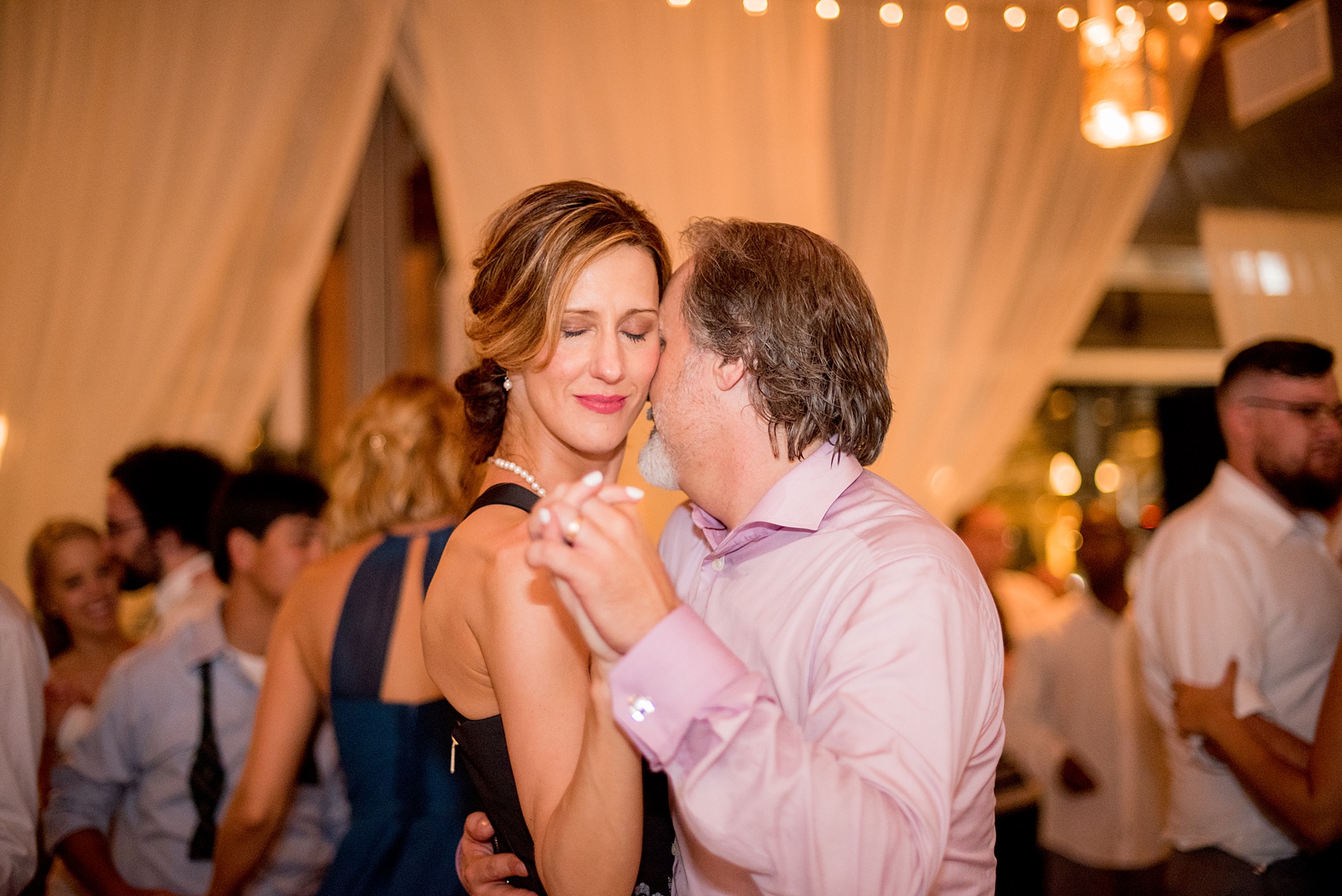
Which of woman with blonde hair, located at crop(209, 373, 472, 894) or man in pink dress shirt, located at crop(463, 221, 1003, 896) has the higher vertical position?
man in pink dress shirt, located at crop(463, 221, 1003, 896)

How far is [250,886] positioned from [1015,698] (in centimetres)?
289

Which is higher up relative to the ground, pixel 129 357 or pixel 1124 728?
pixel 129 357

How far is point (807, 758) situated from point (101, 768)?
2.11 meters

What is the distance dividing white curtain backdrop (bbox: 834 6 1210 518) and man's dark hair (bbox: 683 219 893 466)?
2316mm

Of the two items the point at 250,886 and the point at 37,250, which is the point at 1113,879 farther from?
the point at 37,250

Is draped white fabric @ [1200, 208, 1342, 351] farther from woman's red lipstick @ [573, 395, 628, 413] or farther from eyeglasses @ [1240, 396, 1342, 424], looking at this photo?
woman's red lipstick @ [573, 395, 628, 413]

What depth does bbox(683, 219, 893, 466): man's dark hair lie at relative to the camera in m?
1.48

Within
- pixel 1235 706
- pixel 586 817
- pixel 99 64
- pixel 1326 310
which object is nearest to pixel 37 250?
pixel 99 64

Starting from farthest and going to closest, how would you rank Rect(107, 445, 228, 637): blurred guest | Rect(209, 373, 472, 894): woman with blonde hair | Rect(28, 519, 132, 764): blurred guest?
Rect(107, 445, 228, 637): blurred guest → Rect(28, 519, 132, 764): blurred guest → Rect(209, 373, 472, 894): woman with blonde hair

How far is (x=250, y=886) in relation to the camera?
2445 millimetres

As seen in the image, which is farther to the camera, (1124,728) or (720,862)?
(1124,728)

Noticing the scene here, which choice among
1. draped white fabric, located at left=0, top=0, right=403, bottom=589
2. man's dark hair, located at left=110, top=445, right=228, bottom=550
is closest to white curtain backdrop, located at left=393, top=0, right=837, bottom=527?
draped white fabric, located at left=0, top=0, right=403, bottom=589

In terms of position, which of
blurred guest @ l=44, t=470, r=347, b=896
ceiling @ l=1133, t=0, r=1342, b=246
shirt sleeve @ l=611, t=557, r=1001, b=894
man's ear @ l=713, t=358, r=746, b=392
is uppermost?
ceiling @ l=1133, t=0, r=1342, b=246

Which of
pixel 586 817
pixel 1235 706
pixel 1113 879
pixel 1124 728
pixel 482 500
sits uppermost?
pixel 482 500
